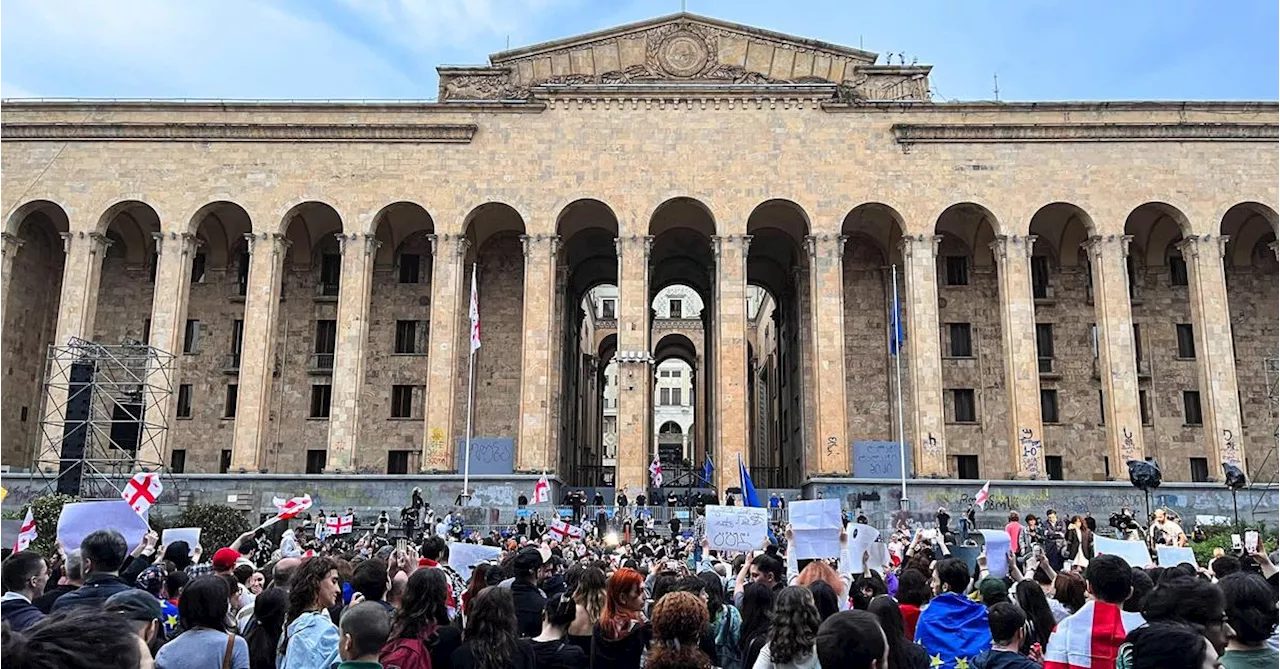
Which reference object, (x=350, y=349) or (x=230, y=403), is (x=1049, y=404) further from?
(x=230, y=403)

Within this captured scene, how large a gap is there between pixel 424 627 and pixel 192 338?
123ft

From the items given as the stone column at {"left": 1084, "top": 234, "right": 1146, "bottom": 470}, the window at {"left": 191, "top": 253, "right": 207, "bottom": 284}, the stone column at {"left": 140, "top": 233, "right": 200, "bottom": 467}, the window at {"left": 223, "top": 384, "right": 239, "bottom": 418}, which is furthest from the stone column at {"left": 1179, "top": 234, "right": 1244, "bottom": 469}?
the window at {"left": 191, "top": 253, "right": 207, "bottom": 284}

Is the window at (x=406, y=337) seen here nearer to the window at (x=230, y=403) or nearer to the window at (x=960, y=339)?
the window at (x=230, y=403)

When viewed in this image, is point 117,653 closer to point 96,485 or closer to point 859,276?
point 96,485

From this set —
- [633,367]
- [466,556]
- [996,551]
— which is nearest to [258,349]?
[633,367]

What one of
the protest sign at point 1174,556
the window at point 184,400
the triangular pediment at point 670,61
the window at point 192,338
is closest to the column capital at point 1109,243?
the triangular pediment at point 670,61

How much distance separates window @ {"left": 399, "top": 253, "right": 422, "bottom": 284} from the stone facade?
66 centimetres

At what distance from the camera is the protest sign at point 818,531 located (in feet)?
33.7

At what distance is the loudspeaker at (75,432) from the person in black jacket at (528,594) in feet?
89.5

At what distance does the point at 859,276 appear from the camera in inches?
1577

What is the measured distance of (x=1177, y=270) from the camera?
39.4 meters

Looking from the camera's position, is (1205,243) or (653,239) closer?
(1205,243)

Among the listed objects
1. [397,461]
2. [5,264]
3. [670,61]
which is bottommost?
[397,461]

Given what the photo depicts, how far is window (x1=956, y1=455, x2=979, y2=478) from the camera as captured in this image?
38125 mm
